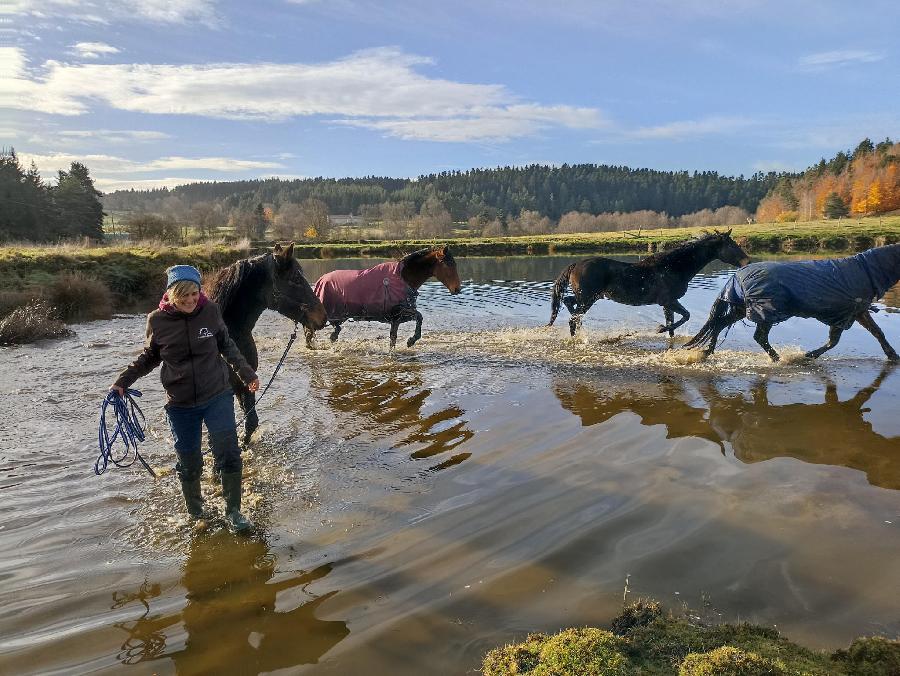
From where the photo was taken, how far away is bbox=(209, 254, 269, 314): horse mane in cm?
596

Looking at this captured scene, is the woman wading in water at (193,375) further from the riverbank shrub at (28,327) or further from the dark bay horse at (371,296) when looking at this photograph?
the riverbank shrub at (28,327)

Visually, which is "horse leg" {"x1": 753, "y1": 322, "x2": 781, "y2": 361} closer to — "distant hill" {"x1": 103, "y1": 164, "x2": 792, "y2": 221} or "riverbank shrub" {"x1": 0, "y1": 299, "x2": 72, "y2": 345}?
"riverbank shrub" {"x1": 0, "y1": 299, "x2": 72, "y2": 345}

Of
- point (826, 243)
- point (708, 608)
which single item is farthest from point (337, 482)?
point (826, 243)

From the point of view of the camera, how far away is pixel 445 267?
495 inches

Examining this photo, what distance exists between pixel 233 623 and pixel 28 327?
12550 mm

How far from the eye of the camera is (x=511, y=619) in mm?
3242

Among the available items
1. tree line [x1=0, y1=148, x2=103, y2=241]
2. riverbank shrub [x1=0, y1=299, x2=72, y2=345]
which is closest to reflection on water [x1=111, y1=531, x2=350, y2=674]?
riverbank shrub [x1=0, y1=299, x2=72, y2=345]

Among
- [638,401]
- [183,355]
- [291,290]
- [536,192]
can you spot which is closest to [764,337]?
[638,401]

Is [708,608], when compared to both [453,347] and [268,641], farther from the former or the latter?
[453,347]

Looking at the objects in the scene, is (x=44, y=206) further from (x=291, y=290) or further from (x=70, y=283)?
(x=291, y=290)

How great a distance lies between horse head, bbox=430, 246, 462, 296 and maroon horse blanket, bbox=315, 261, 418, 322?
1.14 m

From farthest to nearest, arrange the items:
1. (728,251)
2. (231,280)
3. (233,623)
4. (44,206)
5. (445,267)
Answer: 1. (44,206)
2. (445,267)
3. (728,251)
4. (231,280)
5. (233,623)

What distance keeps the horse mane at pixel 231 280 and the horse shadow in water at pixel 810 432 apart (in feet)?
18.8

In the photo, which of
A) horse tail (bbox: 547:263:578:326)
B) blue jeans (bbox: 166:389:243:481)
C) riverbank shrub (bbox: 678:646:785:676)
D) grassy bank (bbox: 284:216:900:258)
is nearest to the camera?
riverbank shrub (bbox: 678:646:785:676)
